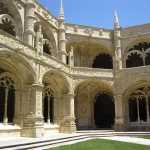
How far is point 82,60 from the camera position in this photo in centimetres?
3130

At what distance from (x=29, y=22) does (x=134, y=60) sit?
44.6ft

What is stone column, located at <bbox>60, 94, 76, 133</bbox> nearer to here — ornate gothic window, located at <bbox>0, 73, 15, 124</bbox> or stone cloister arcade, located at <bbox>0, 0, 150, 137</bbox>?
stone cloister arcade, located at <bbox>0, 0, 150, 137</bbox>

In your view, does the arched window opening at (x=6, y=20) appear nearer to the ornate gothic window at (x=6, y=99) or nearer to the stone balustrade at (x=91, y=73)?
the ornate gothic window at (x=6, y=99)

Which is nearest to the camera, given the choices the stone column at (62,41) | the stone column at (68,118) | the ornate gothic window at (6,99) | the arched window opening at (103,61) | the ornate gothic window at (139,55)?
the ornate gothic window at (6,99)

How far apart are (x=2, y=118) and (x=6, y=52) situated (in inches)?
184

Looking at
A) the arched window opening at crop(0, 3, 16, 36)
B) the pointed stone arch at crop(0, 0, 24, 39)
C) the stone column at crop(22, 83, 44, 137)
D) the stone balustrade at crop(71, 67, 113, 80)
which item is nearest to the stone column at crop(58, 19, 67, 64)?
the stone balustrade at crop(71, 67, 113, 80)

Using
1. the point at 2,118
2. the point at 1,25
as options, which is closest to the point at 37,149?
the point at 2,118

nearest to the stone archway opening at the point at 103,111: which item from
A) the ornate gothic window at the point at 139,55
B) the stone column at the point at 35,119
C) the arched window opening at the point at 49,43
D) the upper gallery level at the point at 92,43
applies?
the upper gallery level at the point at 92,43

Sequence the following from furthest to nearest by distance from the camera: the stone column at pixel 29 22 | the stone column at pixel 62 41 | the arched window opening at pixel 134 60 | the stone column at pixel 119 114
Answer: the arched window opening at pixel 134 60
the stone column at pixel 62 41
the stone column at pixel 119 114
the stone column at pixel 29 22

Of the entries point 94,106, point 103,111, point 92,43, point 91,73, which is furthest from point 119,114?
point 92,43

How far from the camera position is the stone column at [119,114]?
27.2 meters

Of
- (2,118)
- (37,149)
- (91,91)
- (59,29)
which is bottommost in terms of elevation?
(37,149)

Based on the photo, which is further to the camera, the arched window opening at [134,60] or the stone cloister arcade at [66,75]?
the arched window opening at [134,60]

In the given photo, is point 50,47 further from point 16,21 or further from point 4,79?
point 4,79
